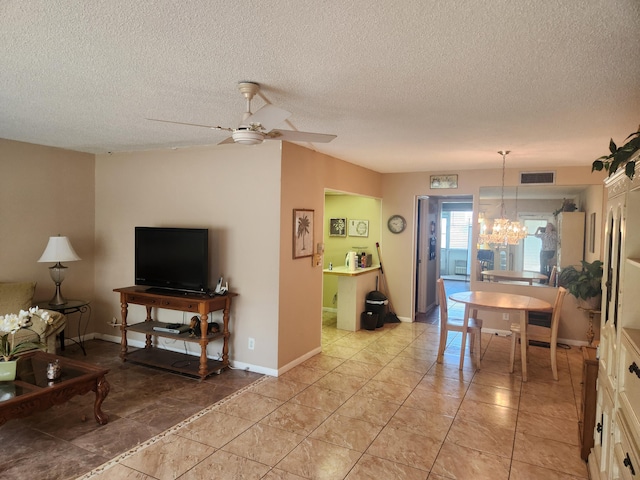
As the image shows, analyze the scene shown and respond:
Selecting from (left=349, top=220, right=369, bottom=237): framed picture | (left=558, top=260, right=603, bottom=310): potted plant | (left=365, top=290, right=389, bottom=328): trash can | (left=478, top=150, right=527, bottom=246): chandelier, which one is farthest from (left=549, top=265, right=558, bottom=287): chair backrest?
(left=349, top=220, right=369, bottom=237): framed picture

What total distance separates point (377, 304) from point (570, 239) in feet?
9.07

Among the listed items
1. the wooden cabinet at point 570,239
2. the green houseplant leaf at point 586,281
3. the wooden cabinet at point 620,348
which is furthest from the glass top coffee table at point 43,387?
the wooden cabinet at point 570,239

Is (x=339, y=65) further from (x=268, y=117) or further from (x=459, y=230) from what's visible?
(x=459, y=230)

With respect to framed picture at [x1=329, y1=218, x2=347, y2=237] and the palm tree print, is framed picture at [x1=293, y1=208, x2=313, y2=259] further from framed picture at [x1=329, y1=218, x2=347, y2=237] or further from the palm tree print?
framed picture at [x1=329, y1=218, x2=347, y2=237]

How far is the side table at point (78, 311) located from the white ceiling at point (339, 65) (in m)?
1.96

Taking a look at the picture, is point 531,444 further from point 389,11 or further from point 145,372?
point 145,372

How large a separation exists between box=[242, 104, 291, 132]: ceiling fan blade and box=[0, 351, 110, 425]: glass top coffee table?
226 cm

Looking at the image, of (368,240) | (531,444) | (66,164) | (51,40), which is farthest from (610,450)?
(66,164)

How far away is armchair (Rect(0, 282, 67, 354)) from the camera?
401 cm

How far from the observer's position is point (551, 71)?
7.07 feet

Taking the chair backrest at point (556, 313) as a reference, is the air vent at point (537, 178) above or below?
above

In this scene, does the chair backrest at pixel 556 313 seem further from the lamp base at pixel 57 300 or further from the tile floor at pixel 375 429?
the lamp base at pixel 57 300

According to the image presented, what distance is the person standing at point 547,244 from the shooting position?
18.4ft

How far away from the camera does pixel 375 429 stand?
3129 mm
